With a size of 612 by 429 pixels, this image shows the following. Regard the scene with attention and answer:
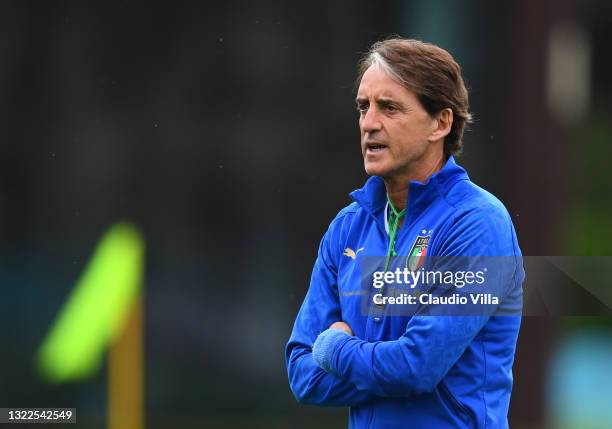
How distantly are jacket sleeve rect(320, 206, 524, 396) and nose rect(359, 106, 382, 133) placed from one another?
33cm

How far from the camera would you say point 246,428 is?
5609 mm

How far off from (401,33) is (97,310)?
7.59 ft

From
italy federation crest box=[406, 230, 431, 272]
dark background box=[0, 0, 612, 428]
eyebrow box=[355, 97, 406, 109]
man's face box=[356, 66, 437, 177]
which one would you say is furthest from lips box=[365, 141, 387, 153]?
dark background box=[0, 0, 612, 428]

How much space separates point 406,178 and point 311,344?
0.51m

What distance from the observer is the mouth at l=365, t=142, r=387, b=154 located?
2.57m

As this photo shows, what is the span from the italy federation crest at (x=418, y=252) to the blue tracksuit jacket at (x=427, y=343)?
1 centimetres

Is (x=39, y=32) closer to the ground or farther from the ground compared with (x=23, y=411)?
farther from the ground

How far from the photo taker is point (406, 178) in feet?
8.52

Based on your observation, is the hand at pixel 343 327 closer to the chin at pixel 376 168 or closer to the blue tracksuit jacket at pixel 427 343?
the blue tracksuit jacket at pixel 427 343

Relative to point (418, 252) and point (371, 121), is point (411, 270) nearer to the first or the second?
point (418, 252)

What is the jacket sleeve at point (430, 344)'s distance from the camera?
7.68ft

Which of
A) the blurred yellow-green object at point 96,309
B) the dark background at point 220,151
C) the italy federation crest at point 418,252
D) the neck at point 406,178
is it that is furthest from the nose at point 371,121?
the blurred yellow-green object at point 96,309

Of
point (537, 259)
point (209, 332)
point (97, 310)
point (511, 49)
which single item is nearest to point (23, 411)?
point (97, 310)

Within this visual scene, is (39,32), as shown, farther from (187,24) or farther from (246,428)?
(246,428)
